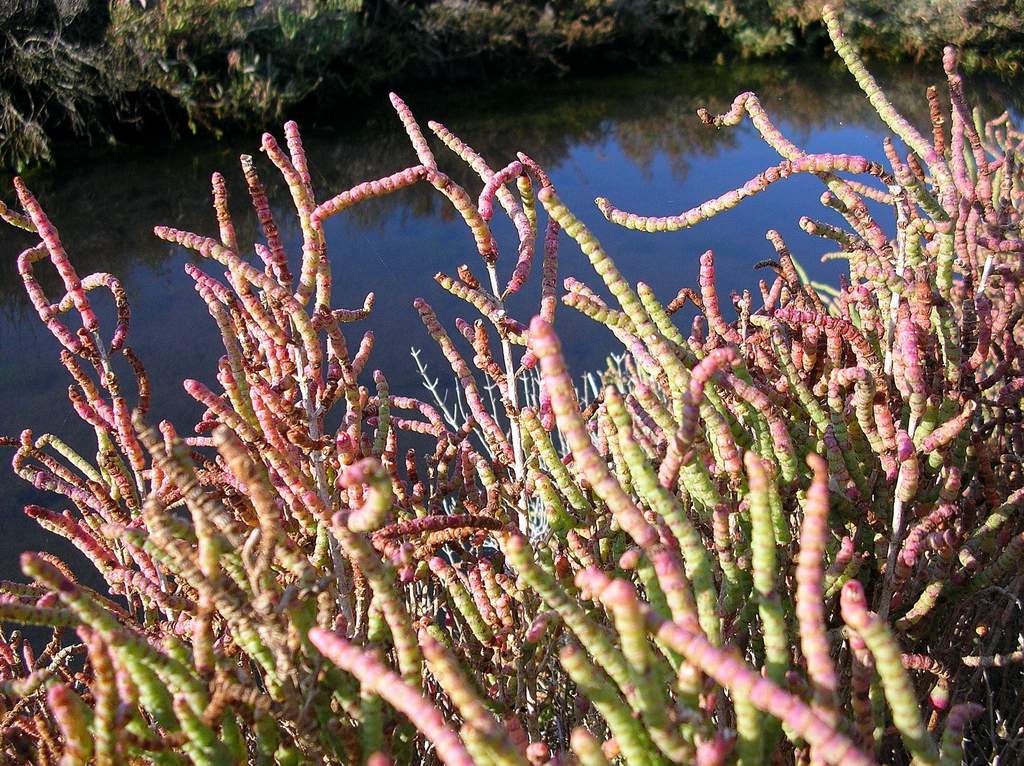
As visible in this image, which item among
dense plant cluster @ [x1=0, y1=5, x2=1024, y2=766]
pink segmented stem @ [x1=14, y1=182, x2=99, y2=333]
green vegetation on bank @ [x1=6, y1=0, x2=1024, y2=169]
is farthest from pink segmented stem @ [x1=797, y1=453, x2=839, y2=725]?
green vegetation on bank @ [x1=6, y1=0, x2=1024, y2=169]

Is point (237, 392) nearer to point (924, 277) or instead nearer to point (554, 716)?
point (554, 716)

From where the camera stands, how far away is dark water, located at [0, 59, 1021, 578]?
5008 millimetres

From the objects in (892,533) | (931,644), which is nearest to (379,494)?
(892,533)

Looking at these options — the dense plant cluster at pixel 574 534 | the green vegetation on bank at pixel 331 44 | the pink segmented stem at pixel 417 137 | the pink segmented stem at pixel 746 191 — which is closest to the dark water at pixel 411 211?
the green vegetation on bank at pixel 331 44

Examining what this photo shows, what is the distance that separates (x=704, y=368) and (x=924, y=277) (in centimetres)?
54

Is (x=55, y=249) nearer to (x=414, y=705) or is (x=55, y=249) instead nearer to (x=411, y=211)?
(x=414, y=705)

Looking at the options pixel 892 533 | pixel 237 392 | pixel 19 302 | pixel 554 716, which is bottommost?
pixel 19 302

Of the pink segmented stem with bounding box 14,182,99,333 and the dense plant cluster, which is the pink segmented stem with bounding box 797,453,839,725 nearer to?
the dense plant cluster

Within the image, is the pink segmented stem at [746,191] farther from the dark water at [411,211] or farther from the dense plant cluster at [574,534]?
the dark water at [411,211]

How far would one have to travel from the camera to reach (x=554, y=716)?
4.00 ft

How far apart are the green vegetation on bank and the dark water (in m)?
0.39

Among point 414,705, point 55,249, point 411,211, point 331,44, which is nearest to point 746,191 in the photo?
point 414,705

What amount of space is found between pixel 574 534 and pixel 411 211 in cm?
661

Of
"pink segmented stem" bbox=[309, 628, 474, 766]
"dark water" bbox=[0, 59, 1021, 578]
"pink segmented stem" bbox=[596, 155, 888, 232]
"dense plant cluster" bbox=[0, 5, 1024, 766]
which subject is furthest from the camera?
"dark water" bbox=[0, 59, 1021, 578]
